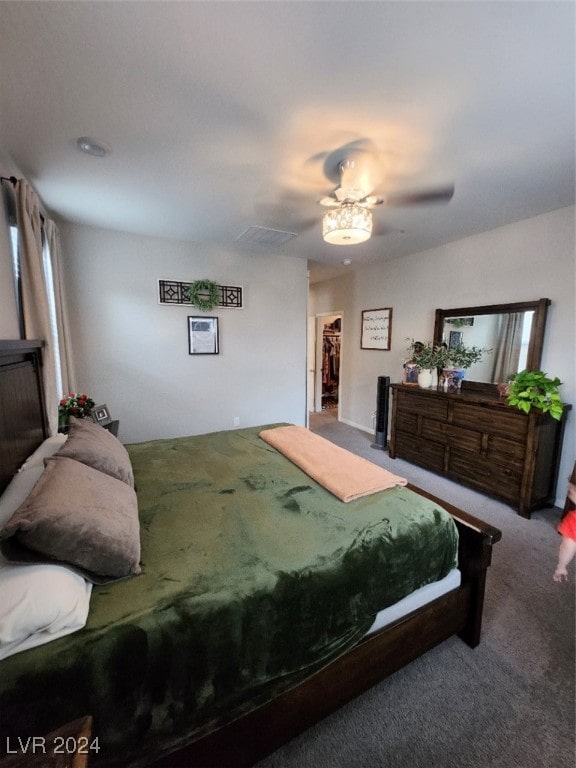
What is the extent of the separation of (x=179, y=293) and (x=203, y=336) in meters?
0.57

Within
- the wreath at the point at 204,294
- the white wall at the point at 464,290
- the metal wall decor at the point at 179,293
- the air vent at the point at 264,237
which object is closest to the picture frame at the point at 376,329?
the white wall at the point at 464,290

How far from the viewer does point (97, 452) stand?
1.57 m

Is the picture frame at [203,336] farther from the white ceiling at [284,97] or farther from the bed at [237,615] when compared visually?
the bed at [237,615]

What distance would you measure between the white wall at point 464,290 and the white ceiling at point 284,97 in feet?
1.54

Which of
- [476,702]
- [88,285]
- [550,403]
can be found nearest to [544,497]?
[550,403]

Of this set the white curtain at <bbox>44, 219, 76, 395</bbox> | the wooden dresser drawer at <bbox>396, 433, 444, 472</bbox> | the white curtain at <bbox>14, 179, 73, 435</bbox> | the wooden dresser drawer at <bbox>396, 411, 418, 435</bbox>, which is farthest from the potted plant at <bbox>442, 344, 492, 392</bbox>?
the white curtain at <bbox>44, 219, 76, 395</bbox>

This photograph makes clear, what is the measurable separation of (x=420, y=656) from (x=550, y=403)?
2149 mm

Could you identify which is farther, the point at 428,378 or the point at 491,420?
the point at 428,378

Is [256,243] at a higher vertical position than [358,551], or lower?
higher

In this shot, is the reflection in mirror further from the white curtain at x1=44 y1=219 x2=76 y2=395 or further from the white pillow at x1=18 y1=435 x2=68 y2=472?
the white curtain at x1=44 y1=219 x2=76 y2=395

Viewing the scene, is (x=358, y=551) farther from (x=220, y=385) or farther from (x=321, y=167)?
(x=220, y=385)

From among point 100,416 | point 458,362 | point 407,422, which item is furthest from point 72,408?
point 458,362

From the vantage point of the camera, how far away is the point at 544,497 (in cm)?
275

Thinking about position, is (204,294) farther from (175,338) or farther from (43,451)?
(43,451)
